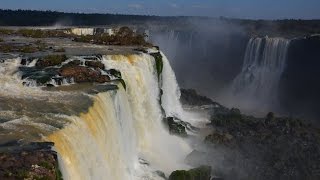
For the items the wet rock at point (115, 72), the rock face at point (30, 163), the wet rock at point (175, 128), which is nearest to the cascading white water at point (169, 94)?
the wet rock at point (175, 128)

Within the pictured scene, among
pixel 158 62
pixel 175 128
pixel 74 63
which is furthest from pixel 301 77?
pixel 74 63

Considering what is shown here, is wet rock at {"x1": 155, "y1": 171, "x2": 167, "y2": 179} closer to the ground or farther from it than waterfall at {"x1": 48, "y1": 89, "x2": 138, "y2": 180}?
closer to the ground

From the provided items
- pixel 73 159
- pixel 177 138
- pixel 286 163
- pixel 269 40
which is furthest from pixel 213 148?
pixel 269 40

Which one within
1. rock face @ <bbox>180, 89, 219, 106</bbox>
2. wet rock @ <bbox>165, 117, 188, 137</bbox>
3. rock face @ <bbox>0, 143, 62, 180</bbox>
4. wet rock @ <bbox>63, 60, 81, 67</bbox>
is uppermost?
wet rock @ <bbox>63, 60, 81, 67</bbox>

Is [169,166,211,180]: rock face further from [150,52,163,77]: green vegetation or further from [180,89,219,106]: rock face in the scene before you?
[180,89,219,106]: rock face

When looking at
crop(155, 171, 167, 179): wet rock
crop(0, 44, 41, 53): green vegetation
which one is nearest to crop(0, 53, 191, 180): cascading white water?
crop(155, 171, 167, 179): wet rock

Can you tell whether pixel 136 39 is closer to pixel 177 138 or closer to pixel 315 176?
pixel 177 138
